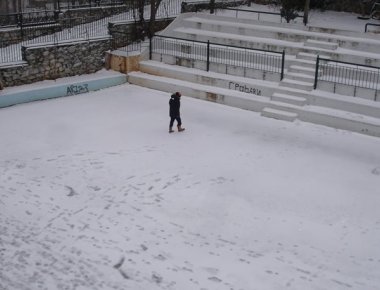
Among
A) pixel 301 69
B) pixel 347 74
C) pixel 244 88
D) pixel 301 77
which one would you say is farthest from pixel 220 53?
pixel 347 74

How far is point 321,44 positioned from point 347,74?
2.43m

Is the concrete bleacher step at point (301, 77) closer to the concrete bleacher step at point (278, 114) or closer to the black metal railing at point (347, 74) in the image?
the black metal railing at point (347, 74)

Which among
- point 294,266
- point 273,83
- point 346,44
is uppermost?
point 346,44

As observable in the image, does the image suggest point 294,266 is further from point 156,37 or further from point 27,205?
point 156,37

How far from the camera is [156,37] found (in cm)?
2247

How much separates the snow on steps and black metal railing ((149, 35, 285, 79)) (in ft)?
4.72

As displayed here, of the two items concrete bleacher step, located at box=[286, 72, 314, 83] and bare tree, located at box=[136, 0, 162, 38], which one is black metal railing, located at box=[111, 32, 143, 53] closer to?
bare tree, located at box=[136, 0, 162, 38]

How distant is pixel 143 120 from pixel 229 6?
45.5 ft

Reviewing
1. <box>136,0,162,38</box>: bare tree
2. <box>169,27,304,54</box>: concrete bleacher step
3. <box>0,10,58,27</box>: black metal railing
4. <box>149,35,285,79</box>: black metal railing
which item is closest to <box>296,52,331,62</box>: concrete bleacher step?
<box>169,27,304,54</box>: concrete bleacher step

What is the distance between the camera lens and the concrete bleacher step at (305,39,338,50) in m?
19.6

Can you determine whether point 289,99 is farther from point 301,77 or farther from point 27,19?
point 27,19

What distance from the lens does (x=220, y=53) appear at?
20.6 metres

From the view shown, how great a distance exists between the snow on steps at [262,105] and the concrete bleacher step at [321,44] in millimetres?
3565

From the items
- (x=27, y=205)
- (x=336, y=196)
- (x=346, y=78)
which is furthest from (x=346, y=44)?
(x=27, y=205)
